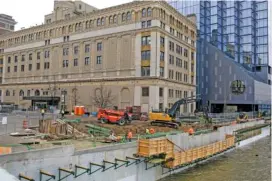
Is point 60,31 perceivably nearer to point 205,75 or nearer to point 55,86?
point 55,86

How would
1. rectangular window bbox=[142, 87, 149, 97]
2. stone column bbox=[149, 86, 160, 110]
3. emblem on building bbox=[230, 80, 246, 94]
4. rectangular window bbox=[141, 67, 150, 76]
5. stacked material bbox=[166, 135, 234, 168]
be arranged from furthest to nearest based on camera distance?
emblem on building bbox=[230, 80, 246, 94] → rectangular window bbox=[141, 67, 150, 76] → rectangular window bbox=[142, 87, 149, 97] → stone column bbox=[149, 86, 160, 110] → stacked material bbox=[166, 135, 234, 168]

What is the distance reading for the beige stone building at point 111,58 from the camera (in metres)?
63.9

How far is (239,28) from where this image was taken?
115188 millimetres

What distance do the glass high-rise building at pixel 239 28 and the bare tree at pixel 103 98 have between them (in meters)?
54.5

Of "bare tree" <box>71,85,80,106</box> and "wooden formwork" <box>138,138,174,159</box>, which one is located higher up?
"bare tree" <box>71,85,80,106</box>

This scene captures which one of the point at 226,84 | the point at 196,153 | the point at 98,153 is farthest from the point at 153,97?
the point at 226,84

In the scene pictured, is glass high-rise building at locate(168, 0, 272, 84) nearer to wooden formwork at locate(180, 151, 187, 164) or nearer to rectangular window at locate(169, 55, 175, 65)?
rectangular window at locate(169, 55, 175, 65)

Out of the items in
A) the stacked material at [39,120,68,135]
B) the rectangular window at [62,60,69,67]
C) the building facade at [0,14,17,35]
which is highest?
the building facade at [0,14,17,35]

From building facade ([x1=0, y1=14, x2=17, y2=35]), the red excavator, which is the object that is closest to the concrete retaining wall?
the red excavator

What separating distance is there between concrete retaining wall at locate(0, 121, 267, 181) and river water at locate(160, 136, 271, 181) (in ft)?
8.90

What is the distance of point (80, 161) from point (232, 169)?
55.0 feet

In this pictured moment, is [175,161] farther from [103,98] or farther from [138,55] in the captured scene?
[103,98]

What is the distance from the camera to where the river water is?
24688 millimetres

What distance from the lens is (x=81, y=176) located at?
706 inches
